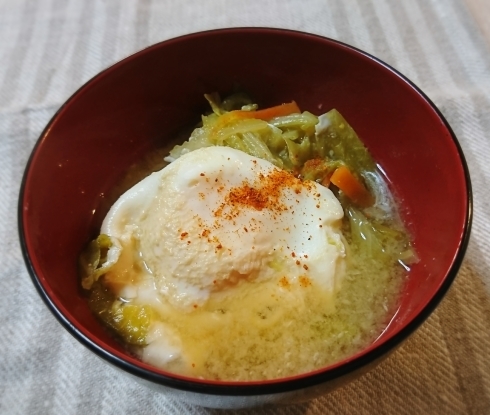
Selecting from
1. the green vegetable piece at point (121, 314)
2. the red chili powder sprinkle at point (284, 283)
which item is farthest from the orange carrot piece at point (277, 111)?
the green vegetable piece at point (121, 314)

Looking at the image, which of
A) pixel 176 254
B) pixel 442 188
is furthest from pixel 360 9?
pixel 176 254

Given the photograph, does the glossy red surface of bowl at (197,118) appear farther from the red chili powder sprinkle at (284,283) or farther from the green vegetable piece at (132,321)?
the red chili powder sprinkle at (284,283)

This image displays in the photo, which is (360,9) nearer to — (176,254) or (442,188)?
(442,188)

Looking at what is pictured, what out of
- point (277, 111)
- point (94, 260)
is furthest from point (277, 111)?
point (94, 260)

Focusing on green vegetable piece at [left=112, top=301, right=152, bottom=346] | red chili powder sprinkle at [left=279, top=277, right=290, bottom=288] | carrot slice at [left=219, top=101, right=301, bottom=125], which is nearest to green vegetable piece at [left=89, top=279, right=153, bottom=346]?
green vegetable piece at [left=112, top=301, right=152, bottom=346]

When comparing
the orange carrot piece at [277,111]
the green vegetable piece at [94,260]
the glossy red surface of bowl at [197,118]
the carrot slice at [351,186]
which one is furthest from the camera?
the orange carrot piece at [277,111]

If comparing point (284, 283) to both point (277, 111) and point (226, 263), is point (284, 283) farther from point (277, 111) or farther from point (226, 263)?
point (277, 111)
